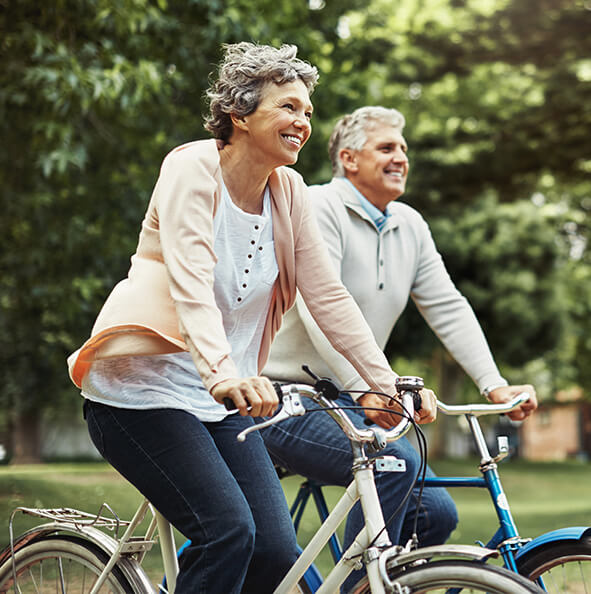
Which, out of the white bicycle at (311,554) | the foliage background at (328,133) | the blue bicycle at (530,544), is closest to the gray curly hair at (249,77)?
the white bicycle at (311,554)

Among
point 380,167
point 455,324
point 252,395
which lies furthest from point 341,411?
point 380,167

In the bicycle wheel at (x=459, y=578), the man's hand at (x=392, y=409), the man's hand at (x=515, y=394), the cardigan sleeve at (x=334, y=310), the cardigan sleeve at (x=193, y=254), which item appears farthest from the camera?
the man's hand at (x=515, y=394)

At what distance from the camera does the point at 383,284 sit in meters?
3.65

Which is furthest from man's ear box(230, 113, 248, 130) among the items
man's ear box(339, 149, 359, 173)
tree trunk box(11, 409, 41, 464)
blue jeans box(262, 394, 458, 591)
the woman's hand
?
tree trunk box(11, 409, 41, 464)

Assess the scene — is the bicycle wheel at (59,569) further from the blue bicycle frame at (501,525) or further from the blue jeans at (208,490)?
the blue bicycle frame at (501,525)

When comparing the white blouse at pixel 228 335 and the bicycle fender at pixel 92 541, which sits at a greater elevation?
the white blouse at pixel 228 335

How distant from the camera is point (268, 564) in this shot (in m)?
2.57

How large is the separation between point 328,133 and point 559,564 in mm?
8265

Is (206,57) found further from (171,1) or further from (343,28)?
(343,28)

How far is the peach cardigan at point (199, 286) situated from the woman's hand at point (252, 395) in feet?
0.23

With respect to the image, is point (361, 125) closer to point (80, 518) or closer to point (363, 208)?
point (363, 208)

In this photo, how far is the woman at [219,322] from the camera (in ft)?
7.86

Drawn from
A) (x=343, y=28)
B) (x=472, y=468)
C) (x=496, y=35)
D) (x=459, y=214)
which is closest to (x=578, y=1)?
(x=496, y=35)

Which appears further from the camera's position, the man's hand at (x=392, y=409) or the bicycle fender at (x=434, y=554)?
the man's hand at (x=392, y=409)
